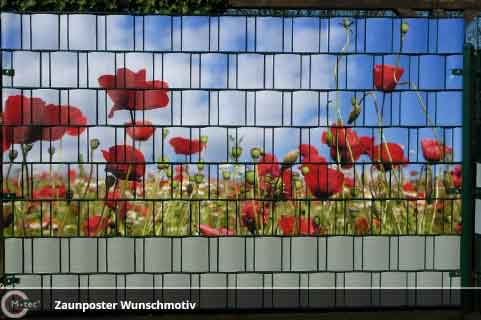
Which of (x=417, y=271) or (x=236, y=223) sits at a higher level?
(x=236, y=223)

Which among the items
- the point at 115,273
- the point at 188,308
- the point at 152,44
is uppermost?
the point at 152,44

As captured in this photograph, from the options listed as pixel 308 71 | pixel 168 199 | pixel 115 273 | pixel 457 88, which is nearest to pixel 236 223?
pixel 168 199

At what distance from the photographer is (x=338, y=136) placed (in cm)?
411

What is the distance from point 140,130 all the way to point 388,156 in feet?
5.97

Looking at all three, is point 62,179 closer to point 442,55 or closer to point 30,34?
point 30,34

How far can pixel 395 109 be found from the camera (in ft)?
13.6

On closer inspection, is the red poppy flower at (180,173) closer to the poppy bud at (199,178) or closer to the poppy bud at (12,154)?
the poppy bud at (199,178)

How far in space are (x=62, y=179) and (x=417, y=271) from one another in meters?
2.70

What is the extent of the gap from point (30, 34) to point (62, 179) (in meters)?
1.07

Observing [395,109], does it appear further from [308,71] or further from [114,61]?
[114,61]

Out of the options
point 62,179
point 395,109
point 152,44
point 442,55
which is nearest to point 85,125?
point 62,179

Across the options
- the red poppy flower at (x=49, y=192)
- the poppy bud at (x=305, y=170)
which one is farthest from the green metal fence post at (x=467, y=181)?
the red poppy flower at (x=49, y=192)

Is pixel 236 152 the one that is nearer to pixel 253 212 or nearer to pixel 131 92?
pixel 253 212

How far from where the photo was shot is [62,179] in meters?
4.05
